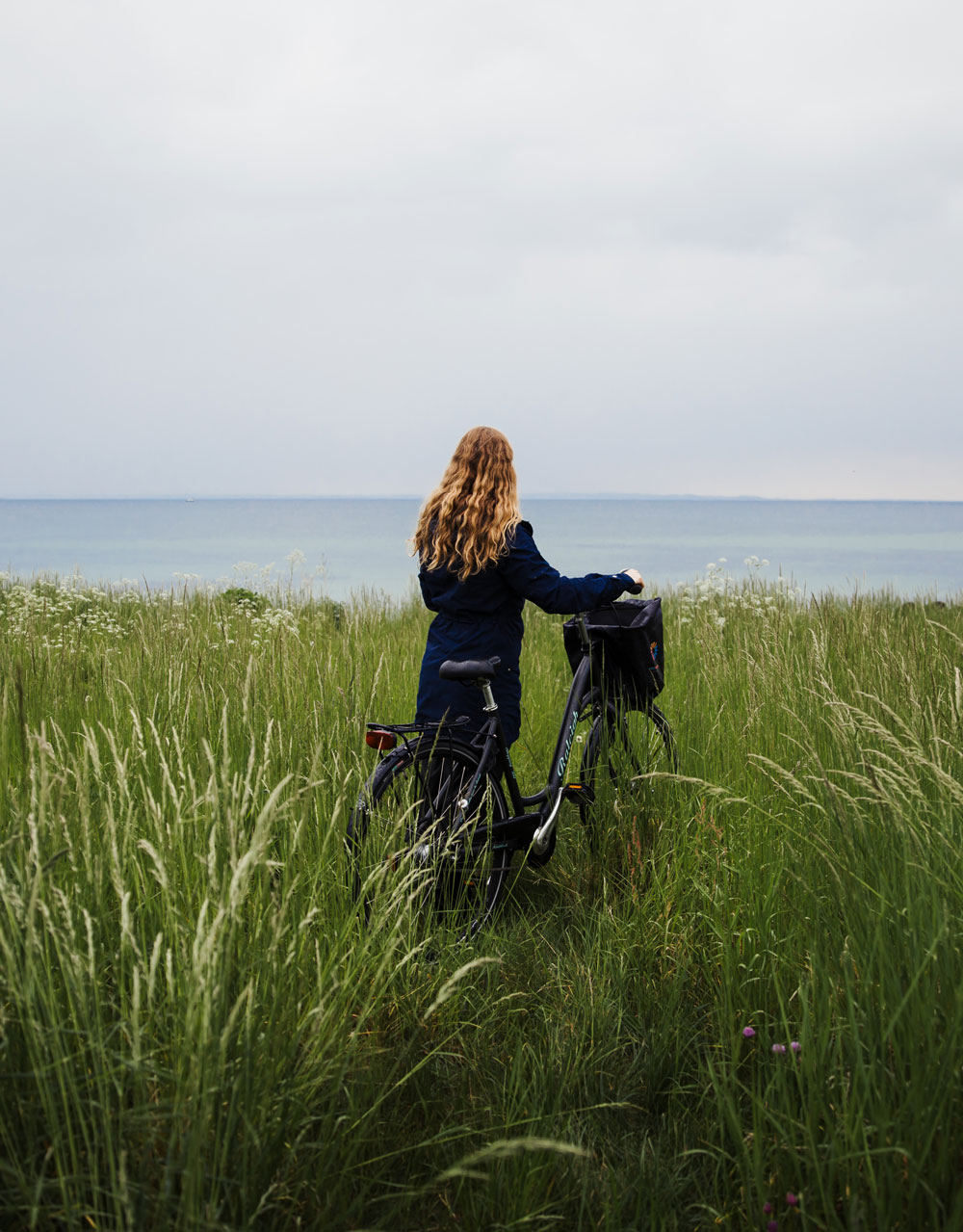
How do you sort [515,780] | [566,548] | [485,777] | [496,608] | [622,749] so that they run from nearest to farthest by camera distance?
[485,777], [515,780], [496,608], [622,749], [566,548]

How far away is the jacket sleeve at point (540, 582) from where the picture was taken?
372cm

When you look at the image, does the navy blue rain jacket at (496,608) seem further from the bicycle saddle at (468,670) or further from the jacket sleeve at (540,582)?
the bicycle saddle at (468,670)

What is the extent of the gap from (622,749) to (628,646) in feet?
1.61

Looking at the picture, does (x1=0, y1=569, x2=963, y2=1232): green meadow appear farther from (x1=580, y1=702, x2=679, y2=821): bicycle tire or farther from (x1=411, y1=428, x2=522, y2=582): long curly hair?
(x1=411, y1=428, x2=522, y2=582): long curly hair

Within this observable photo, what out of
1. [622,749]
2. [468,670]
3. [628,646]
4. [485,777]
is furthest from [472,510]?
[622,749]

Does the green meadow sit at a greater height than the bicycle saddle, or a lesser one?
lesser

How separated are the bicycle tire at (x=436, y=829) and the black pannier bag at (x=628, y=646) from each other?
1011 mm

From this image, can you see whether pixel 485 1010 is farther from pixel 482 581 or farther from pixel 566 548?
pixel 566 548

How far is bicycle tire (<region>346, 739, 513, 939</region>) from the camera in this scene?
2893 mm

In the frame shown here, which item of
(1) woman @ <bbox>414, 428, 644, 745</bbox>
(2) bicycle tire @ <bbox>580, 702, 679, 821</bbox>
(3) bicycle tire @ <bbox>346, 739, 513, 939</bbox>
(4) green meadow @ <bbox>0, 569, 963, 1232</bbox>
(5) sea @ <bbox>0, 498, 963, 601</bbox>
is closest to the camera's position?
(4) green meadow @ <bbox>0, 569, 963, 1232</bbox>

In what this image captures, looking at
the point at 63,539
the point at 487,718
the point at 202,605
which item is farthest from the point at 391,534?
the point at 487,718

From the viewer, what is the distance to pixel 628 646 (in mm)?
4113

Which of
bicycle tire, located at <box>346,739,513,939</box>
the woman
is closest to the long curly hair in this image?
the woman

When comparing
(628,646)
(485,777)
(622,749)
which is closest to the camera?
(485,777)
